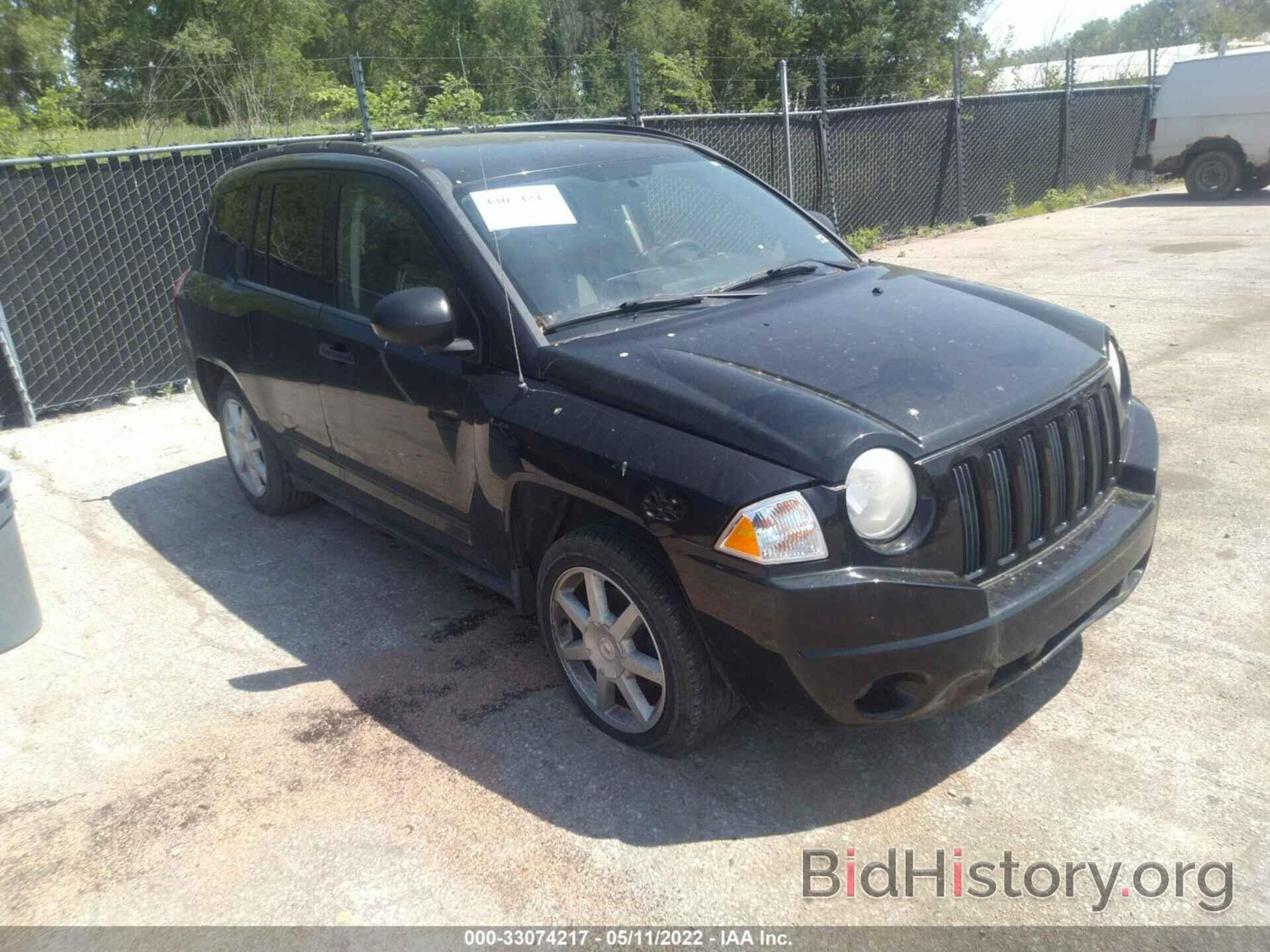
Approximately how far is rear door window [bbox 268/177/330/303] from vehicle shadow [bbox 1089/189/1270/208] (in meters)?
15.0

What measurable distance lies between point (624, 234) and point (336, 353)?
1.30 metres

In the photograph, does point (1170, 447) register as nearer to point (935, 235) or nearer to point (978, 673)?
point (978, 673)

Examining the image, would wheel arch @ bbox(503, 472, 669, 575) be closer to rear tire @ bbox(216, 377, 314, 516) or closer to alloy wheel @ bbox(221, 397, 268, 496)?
rear tire @ bbox(216, 377, 314, 516)

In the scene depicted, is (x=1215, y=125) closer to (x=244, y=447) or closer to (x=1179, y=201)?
(x=1179, y=201)

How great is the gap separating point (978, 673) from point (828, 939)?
0.79 meters

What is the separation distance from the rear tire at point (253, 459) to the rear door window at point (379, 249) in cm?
134

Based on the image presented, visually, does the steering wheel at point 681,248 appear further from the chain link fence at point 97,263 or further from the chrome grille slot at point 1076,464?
the chain link fence at point 97,263

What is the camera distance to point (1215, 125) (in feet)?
52.0

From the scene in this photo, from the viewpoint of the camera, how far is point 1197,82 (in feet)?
52.3

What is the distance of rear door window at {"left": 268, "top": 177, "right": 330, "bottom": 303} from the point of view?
14.4ft

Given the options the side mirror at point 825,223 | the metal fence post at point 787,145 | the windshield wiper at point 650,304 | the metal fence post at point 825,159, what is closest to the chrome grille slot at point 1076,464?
the windshield wiper at point 650,304

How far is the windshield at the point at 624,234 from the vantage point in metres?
3.61

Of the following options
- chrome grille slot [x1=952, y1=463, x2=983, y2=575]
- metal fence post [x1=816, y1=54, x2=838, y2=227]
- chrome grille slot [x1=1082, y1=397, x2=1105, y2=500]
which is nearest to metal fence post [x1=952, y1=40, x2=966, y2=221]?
metal fence post [x1=816, y1=54, x2=838, y2=227]

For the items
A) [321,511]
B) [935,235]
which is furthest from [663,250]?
[935,235]
